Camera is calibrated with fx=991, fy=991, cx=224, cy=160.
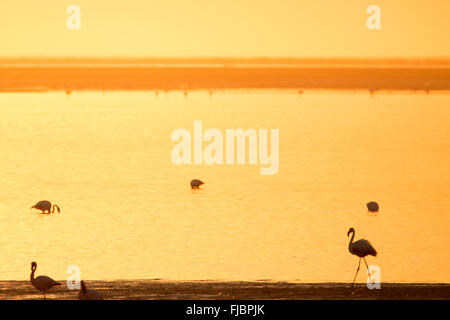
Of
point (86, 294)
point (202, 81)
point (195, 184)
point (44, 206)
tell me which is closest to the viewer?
point (86, 294)

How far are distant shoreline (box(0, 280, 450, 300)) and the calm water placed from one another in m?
2.34

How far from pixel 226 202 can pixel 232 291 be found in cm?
1389

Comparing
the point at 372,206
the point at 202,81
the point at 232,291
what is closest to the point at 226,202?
the point at 372,206

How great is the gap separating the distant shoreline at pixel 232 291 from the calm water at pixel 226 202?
2.34 metres

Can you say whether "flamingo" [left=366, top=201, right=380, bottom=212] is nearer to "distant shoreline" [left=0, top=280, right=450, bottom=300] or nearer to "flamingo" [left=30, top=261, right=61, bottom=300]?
"distant shoreline" [left=0, top=280, right=450, bottom=300]

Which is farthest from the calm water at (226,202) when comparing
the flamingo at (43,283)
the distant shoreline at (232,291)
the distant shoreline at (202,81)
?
the distant shoreline at (202,81)

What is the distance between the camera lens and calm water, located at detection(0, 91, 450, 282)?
71.3 ft

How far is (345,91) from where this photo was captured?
104125mm

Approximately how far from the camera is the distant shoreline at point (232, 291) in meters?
16.3

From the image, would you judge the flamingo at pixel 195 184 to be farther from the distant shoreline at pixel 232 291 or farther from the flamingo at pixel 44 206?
the distant shoreline at pixel 232 291

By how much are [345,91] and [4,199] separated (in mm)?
75438

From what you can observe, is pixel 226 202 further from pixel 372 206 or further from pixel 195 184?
pixel 372 206

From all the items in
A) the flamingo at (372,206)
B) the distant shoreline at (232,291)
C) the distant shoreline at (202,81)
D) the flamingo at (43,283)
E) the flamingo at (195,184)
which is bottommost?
the distant shoreline at (232,291)

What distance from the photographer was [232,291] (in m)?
16.8
